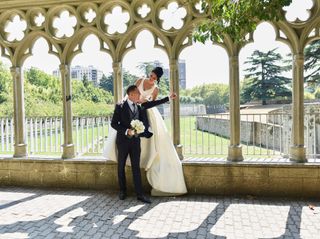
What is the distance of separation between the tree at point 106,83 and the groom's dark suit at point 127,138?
33.1 inches

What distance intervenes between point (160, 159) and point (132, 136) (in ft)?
1.68

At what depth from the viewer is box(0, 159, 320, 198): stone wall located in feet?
13.9

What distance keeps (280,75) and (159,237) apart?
6.97 m

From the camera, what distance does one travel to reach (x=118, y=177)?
4387 mm

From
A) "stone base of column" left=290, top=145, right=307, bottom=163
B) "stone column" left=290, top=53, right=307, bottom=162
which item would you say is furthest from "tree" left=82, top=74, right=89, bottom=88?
"stone base of column" left=290, top=145, right=307, bottom=163

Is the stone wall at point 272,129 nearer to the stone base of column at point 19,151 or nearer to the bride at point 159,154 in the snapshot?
the bride at point 159,154

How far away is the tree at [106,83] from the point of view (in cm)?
495

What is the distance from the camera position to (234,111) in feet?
14.7

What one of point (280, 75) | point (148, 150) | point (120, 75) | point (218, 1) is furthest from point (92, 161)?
point (280, 75)

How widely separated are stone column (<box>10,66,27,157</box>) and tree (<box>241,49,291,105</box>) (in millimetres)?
5300

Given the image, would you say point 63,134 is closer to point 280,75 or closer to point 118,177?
point 118,177

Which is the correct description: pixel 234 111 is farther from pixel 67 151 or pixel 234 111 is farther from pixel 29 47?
pixel 29 47

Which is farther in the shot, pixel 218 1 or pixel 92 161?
pixel 92 161

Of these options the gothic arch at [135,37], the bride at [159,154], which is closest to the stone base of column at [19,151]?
the bride at [159,154]
